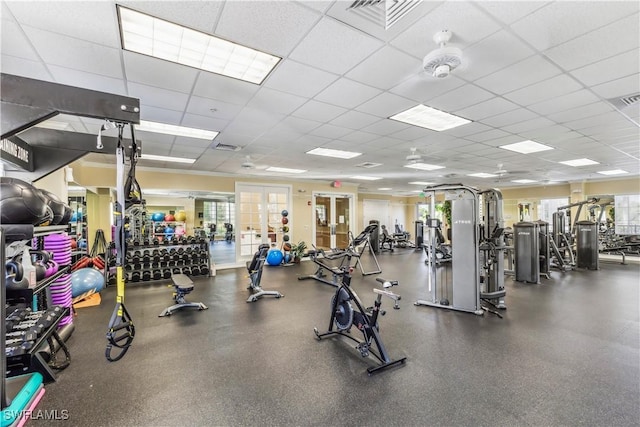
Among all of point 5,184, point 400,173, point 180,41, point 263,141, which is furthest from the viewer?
point 400,173

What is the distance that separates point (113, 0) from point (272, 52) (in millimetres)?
1028

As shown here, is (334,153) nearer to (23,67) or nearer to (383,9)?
(383,9)

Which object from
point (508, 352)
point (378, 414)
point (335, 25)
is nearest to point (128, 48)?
point (335, 25)

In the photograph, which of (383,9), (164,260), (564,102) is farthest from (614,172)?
(164,260)

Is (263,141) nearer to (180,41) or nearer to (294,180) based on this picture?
(180,41)

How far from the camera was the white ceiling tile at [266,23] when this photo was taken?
5.81ft

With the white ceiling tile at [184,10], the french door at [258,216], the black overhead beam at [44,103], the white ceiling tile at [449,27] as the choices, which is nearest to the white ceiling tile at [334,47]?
the white ceiling tile at [449,27]

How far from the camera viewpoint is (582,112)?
352 centimetres

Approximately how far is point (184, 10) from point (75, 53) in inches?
45.4

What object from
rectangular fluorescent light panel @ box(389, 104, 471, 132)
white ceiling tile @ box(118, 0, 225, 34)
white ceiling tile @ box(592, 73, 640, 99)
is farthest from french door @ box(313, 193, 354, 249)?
white ceiling tile @ box(118, 0, 225, 34)

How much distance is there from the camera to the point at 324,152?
566 centimetres

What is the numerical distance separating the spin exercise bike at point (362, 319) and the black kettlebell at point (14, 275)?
8.31 ft

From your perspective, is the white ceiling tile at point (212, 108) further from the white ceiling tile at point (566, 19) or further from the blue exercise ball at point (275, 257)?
the blue exercise ball at point (275, 257)

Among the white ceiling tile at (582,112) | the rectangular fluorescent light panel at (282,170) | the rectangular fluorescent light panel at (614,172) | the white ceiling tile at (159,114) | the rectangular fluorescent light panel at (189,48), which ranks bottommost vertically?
the rectangular fluorescent light panel at (614,172)
